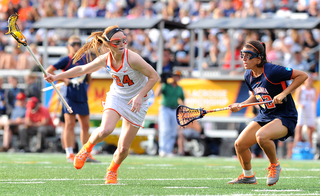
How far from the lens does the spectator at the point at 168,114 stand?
13.4 metres

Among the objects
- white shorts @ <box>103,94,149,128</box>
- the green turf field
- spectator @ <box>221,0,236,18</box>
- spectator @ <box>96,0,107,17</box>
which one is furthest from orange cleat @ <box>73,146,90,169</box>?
spectator @ <box>96,0,107,17</box>

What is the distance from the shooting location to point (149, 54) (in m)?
16.7

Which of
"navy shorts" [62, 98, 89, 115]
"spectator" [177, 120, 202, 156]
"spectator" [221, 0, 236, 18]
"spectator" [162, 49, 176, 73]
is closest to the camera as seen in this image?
"navy shorts" [62, 98, 89, 115]

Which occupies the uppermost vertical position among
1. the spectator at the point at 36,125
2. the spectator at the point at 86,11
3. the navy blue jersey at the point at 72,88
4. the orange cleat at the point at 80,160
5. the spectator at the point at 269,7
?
the spectator at the point at 269,7

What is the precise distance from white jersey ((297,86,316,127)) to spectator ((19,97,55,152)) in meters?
6.49

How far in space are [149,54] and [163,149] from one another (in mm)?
4179

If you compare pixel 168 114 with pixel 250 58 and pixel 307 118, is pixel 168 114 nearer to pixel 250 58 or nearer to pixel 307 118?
pixel 307 118

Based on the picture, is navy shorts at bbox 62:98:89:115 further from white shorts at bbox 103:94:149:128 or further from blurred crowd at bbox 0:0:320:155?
blurred crowd at bbox 0:0:320:155

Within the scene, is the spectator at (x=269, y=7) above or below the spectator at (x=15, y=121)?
above

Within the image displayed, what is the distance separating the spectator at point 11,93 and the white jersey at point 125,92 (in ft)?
32.8

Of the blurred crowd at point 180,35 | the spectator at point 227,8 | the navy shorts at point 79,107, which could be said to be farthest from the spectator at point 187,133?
the spectator at point 227,8

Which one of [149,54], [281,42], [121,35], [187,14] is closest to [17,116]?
[149,54]

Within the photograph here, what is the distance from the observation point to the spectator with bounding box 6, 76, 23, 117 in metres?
15.7

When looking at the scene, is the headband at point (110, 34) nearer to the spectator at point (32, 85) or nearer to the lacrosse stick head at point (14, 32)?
the lacrosse stick head at point (14, 32)
